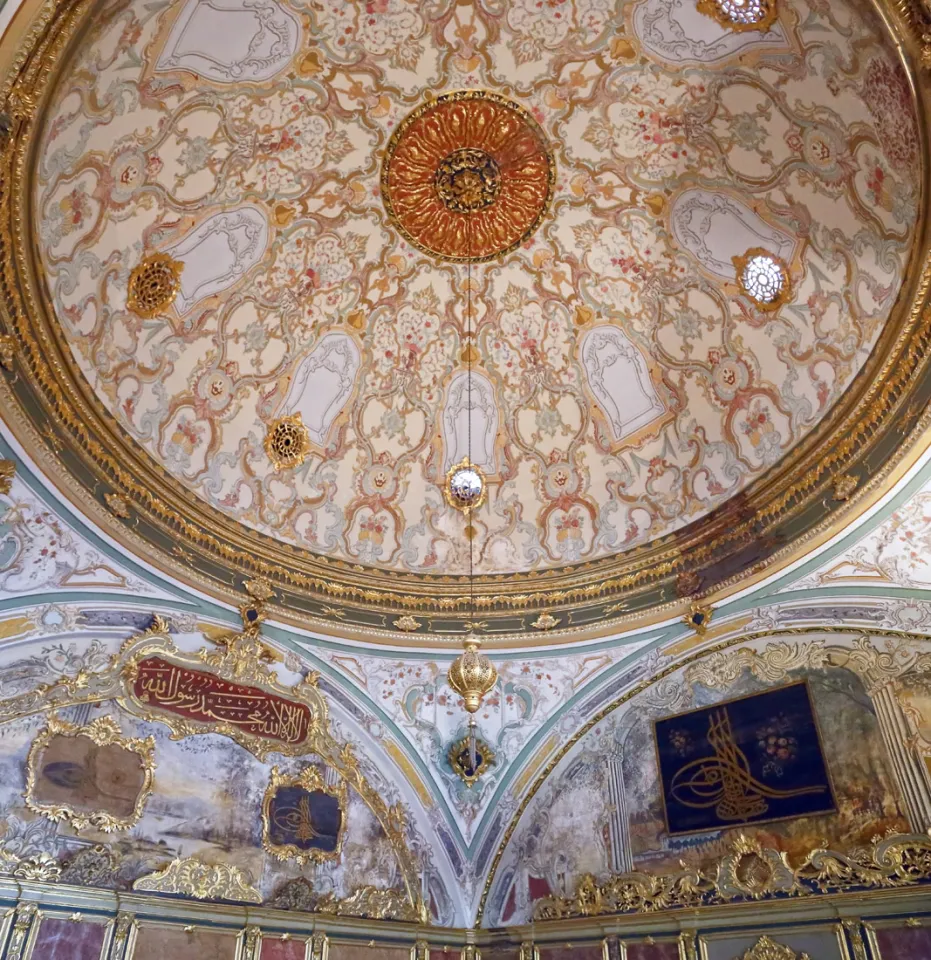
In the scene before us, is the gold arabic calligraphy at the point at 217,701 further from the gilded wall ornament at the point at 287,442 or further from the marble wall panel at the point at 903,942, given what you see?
the marble wall panel at the point at 903,942

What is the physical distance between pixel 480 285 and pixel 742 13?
4674 mm

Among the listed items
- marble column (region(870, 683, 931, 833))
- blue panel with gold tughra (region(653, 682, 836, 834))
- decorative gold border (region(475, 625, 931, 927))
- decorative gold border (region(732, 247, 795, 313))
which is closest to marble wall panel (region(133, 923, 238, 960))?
decorative gold border (region(475, 625, 931, 927))

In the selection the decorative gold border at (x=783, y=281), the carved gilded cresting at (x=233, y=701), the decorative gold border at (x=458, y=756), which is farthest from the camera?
the decorative gold border at (x=458, y=756)

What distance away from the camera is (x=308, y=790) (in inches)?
406

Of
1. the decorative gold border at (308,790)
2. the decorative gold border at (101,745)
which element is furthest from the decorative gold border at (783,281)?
the decorative gold border at (101,745)

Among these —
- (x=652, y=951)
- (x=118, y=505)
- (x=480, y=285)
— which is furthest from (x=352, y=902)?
(x=480, y=285)

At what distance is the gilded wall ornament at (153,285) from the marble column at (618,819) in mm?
8146

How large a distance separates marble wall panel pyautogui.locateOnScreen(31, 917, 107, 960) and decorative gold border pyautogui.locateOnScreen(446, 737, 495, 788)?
4.52m

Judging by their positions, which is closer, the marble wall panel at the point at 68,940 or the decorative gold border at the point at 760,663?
the marble wall panel at the point at 68,940

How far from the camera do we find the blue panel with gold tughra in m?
8.87

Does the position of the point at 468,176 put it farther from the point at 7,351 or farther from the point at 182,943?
the point at 182,943

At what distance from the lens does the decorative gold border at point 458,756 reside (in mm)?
10992

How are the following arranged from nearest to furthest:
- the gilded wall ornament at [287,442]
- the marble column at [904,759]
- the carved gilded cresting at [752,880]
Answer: the carved gilded cresting at [752,880]
the marble column at [904,759]
the gilded wall ornament at [287,442]

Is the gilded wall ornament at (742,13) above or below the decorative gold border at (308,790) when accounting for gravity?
above
